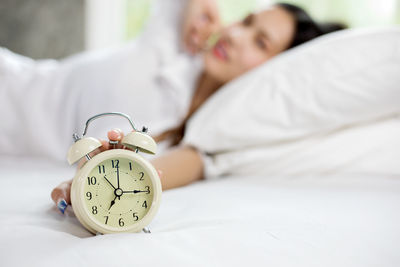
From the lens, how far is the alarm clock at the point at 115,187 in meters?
0.61

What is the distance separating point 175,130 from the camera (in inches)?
55.9

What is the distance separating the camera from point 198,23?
1.65m

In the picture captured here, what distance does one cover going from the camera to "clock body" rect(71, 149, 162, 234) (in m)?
0.61

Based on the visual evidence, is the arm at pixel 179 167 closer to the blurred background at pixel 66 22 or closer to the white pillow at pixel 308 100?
the white pillow at pixel 308 100

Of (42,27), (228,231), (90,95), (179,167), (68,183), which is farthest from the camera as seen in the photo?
(42,27)

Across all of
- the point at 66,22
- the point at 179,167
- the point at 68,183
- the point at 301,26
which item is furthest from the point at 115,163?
the point at 66,22

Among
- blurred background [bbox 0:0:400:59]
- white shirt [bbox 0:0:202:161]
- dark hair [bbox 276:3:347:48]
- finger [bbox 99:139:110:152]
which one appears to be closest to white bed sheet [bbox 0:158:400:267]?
finger [bbox 99:139:110:152]

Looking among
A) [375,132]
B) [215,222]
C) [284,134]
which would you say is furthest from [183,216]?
[375,132]

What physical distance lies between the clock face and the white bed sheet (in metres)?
0.04

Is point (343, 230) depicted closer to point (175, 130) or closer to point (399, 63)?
point (399, 63)

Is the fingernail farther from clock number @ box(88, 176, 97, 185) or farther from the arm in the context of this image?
the arm

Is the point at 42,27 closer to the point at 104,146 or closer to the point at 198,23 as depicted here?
the point at 198,23

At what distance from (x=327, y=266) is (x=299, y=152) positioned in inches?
26.0

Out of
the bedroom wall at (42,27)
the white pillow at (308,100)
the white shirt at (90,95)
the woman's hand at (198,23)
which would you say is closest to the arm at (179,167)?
→ the white pillow at (308,100)
